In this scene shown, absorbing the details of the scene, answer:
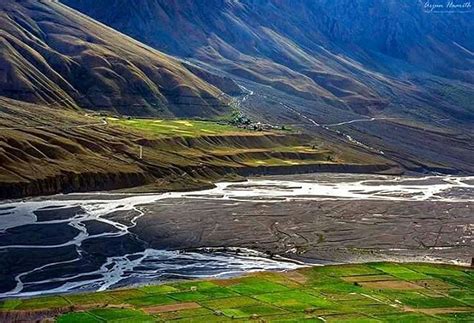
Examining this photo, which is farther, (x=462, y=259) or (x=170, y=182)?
(x=170, y=182)

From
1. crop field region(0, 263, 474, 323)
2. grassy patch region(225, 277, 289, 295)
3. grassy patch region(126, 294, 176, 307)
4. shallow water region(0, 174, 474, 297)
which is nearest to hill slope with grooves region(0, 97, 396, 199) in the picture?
shallow water region(0, 174, 474, 297)

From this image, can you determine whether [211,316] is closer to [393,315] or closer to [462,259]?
[393,315]

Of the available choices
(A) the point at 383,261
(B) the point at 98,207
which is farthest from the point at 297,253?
(B) the point at 98,207

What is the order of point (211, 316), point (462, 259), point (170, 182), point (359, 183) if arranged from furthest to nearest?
point (359, 183)
point (170, 182)
point (462, 259)
point (211, 316)

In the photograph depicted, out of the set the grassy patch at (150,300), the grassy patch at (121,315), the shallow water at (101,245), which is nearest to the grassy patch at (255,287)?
the grassy patch at (150,300)

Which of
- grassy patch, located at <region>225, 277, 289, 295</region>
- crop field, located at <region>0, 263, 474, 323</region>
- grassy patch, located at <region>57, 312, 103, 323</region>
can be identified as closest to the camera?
grassy patch, located at <region>57, 312, 103, 323</region>

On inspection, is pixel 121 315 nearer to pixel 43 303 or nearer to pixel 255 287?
pixel 43 303

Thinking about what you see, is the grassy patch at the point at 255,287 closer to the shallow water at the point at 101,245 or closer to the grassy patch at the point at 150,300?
the grassy patch at the point at 150,300

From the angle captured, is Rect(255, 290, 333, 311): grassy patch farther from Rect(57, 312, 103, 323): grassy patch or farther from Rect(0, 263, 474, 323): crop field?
Rect(57, 312, 103, 323): grassy patch
